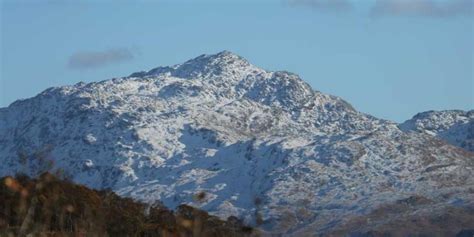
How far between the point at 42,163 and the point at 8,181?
151 centimetres

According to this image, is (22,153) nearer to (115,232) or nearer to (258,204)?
(258,204)

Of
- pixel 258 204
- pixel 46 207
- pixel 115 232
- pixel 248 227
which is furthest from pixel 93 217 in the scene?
pixel 115 232

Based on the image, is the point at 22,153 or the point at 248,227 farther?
the point at 248,227

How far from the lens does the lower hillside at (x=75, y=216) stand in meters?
15.5

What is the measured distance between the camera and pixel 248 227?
20.8 metres

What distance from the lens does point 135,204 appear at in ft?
174

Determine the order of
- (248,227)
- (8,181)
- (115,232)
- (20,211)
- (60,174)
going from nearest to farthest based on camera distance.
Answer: (20,211) < (8,181) < (60,174) < (248,227) < (115,232)

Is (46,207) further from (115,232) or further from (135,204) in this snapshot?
(135,204)

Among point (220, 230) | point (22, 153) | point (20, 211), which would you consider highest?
point (220, 230)

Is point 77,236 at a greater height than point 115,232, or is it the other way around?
point 115,232

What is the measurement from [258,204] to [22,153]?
10.6ft

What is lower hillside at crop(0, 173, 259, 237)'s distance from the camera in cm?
1552

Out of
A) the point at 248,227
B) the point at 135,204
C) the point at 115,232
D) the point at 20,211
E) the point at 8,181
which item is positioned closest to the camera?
the point at 20,211

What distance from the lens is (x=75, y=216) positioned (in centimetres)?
2606
